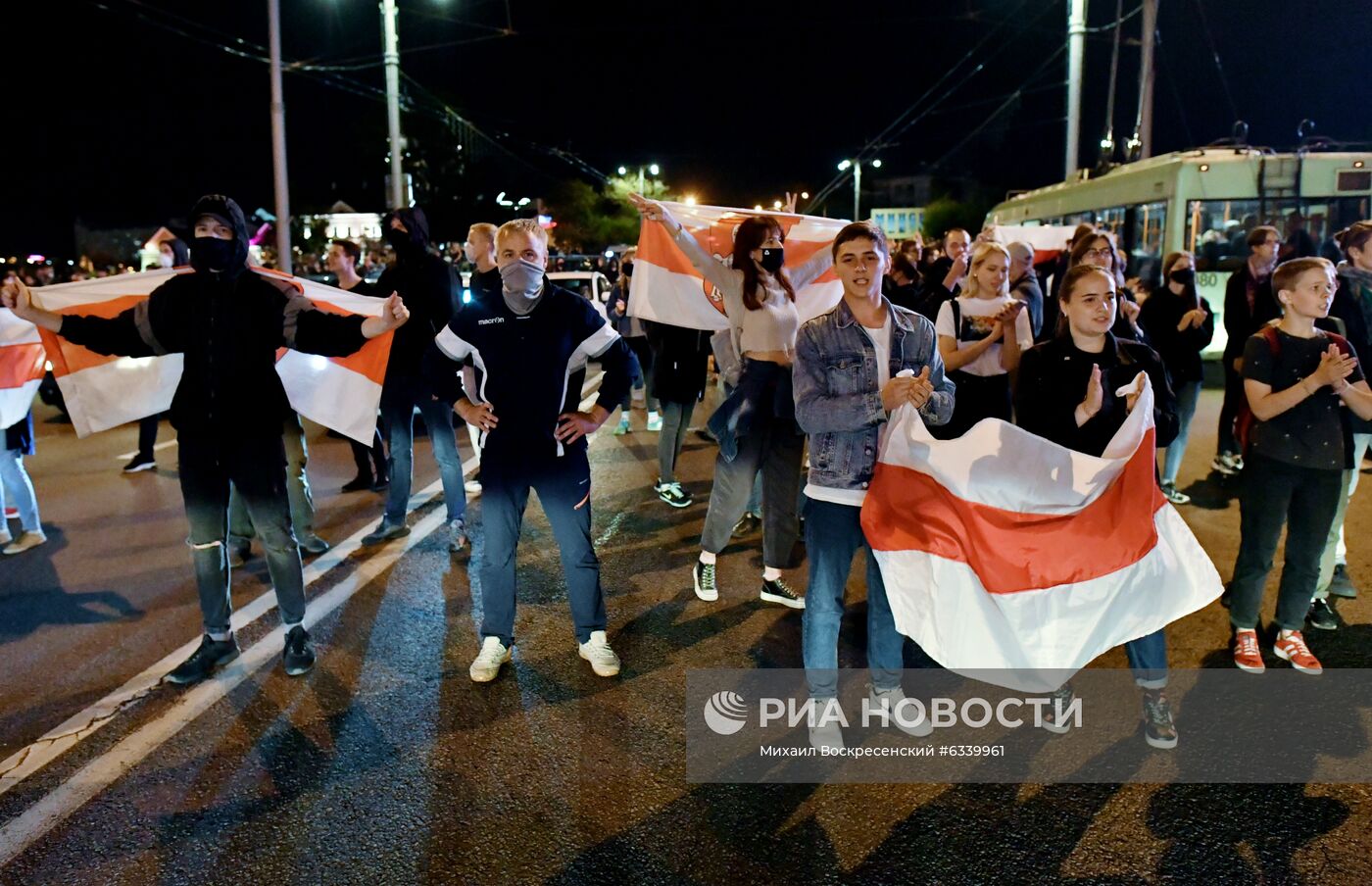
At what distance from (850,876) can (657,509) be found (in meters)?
4.71

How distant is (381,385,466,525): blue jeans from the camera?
652 centimetres

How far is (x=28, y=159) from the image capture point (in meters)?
38.9

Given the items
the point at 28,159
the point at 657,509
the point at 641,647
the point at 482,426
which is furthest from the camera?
the point at 28,159

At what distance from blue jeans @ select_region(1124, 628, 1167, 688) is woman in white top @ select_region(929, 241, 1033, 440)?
181 cm

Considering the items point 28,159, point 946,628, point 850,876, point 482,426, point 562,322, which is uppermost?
point 28,159

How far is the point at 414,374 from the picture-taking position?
6.81 m

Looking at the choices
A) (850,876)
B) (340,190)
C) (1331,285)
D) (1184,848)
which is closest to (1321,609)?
(1331,285)

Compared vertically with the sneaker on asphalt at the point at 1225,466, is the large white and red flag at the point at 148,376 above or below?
above

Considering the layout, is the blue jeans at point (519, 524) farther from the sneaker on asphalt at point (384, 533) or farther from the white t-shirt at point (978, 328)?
the sneaker on asphalt at point (384, 533)

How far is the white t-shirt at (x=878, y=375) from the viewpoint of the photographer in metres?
3.65

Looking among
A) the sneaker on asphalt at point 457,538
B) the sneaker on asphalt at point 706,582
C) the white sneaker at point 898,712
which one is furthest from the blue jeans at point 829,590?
the sneaker on asphalt at point 457,538

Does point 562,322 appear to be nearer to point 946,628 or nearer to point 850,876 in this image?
point 946,628

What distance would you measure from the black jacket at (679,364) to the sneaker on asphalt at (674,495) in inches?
26.9

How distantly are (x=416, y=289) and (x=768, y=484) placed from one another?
9.30 ft
